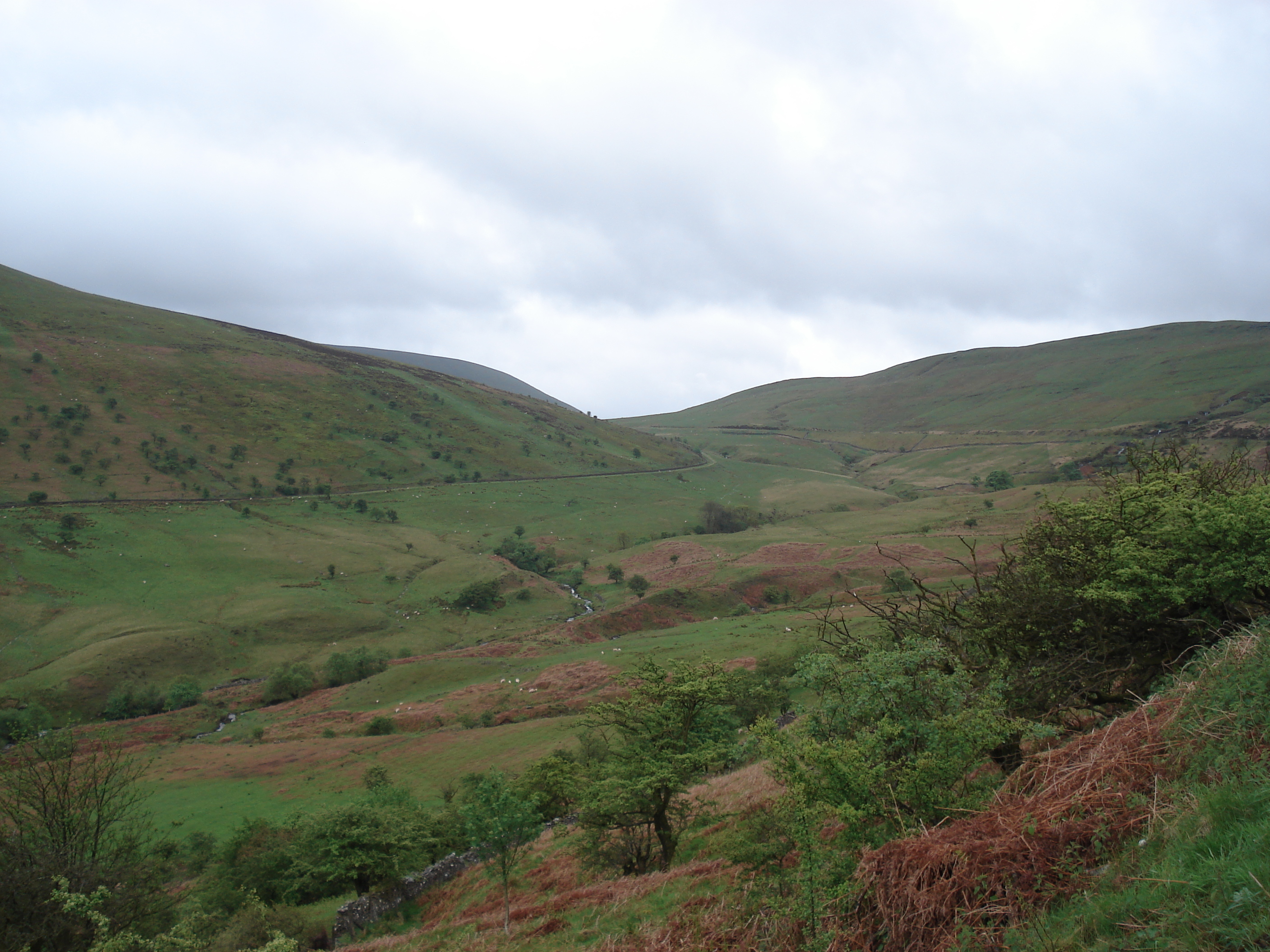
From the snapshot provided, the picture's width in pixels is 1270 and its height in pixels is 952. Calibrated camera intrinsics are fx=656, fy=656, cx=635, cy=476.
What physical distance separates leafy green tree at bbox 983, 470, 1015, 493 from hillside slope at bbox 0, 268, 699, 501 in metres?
93.8

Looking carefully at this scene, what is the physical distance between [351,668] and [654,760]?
62975 millimetres

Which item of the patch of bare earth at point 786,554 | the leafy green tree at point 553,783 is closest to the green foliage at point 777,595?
the patch of bare earth at point 786,554

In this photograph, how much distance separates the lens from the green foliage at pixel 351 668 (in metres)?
71.7

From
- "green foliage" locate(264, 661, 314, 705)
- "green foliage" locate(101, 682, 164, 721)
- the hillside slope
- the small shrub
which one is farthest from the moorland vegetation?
the hillside slope

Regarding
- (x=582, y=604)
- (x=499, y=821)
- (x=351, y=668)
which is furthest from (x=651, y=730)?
(x=582, y=604)

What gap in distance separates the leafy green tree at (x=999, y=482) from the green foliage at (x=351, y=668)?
128 metres

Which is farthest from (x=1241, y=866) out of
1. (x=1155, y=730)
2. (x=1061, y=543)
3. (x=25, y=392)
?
Answer: (x=25, y=392)

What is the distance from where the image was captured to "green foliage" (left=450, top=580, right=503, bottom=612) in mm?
A: 95312

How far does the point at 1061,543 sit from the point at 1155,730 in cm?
727

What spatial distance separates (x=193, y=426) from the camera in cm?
→ 15262

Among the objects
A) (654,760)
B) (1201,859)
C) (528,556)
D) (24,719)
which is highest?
(1201,859)

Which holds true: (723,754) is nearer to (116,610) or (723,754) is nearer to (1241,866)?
(1241,866)

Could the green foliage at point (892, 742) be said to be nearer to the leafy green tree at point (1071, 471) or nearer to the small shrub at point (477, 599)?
the small shrub at point (477, 599)

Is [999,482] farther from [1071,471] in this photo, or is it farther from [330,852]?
[330,852]
